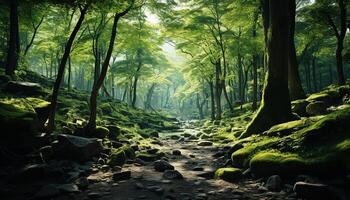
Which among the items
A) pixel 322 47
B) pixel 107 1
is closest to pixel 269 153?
pixel 107 1

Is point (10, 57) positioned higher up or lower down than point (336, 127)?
higher up

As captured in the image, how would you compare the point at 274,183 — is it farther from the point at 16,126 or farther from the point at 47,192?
the point at 16,126

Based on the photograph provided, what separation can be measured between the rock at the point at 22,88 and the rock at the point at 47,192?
870cm

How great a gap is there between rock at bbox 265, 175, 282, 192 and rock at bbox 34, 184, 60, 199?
5.21m

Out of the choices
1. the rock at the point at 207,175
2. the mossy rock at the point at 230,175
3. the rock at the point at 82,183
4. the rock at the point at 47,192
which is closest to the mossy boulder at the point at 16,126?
the rock at the point at 82,183

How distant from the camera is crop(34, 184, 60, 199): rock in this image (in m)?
6.89

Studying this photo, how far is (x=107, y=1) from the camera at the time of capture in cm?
1336

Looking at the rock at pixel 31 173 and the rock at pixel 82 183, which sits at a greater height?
the rock at pixel 31 173

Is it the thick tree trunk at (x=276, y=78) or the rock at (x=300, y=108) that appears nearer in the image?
the thick tree trunk at (x=276, y=78)

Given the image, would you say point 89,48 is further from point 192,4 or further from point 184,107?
point 184,107

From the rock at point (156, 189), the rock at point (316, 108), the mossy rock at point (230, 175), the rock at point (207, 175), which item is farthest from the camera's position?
the rock at point (316, 108)

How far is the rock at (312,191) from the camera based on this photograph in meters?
6.07

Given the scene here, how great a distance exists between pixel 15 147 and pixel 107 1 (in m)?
7.36

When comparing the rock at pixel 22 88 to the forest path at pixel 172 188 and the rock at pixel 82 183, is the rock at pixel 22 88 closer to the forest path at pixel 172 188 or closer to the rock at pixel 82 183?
the forest path at pixel 172 188
